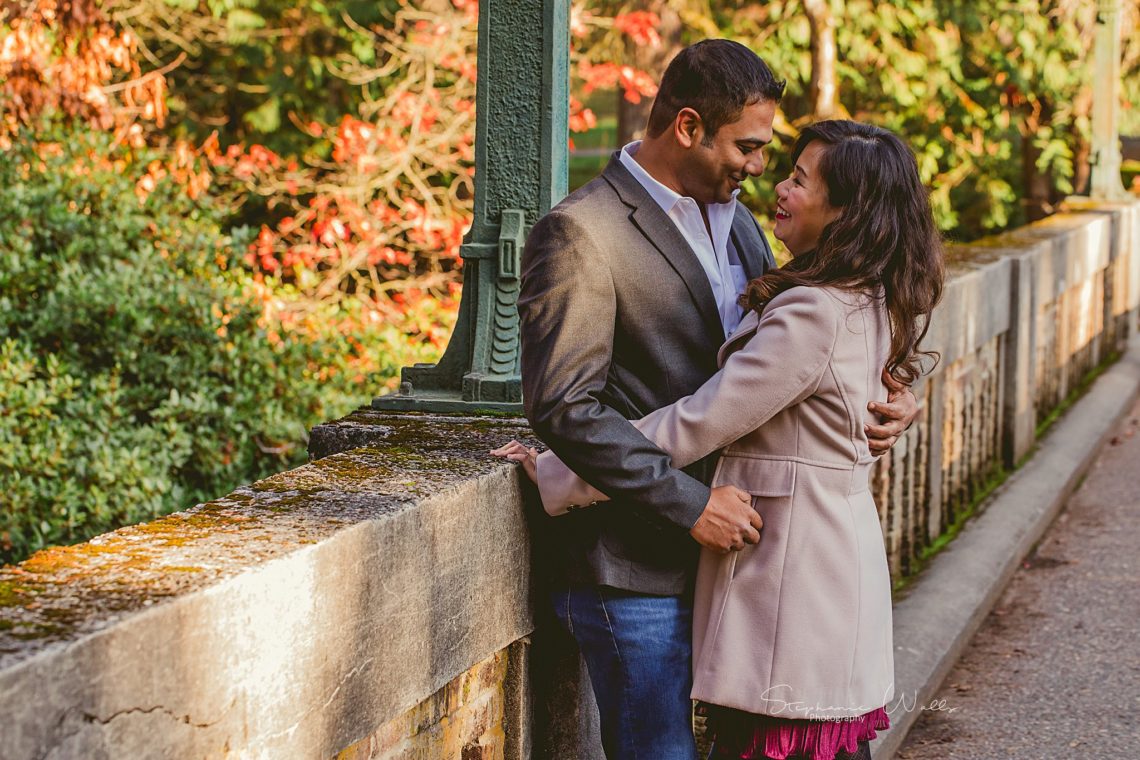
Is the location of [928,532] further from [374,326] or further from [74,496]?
[374,326]

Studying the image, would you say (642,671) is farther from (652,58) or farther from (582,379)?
(652,58)

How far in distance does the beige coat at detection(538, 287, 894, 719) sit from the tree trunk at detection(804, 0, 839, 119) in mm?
9428

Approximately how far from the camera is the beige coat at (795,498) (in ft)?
8.88

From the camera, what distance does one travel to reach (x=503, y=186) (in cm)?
406

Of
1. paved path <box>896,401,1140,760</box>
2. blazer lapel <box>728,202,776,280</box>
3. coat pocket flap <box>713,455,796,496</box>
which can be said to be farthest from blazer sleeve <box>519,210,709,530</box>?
paved path <box>896,401,1140,760</box>

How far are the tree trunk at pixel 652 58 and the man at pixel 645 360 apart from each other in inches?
374

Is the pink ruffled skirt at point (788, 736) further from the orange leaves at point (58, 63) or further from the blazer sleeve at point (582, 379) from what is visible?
the orange leaves at point (58, 63)

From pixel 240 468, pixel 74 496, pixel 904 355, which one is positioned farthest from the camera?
pixel 240 468

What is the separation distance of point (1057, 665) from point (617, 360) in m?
3.08

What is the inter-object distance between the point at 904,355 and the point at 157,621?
59.3 inches

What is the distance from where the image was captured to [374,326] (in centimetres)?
917

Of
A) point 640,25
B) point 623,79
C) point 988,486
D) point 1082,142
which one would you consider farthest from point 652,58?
point 988,486

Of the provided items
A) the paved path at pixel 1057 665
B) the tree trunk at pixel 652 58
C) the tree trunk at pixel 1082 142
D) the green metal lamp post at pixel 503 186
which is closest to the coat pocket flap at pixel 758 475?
the green metal lamp post at pixel 503 186

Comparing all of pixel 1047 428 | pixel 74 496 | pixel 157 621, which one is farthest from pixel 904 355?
pixel 1047 428
